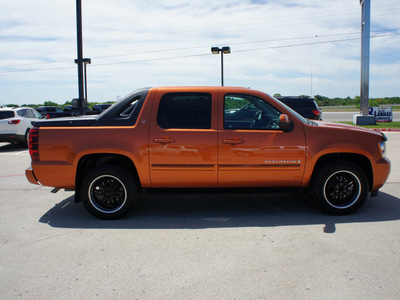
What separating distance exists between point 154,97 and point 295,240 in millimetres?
2619

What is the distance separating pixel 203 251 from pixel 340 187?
7.73 feet

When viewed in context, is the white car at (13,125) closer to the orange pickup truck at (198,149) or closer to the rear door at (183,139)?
the orange pickup truck at (198,149)

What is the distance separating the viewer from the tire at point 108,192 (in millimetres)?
5020

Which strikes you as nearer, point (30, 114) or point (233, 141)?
point (233, 141)

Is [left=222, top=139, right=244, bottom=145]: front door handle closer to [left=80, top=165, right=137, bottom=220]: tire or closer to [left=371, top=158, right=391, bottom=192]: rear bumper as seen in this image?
[left=80, top=165, right=137, bottom=220]: tire

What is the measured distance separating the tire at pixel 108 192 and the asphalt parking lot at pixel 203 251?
7.2 inches

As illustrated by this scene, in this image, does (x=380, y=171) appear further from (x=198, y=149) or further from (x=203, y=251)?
(x=203, y=251)

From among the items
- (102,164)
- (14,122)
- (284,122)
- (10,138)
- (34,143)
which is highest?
(284,122)

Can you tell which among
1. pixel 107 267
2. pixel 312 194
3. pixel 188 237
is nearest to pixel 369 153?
pixel 312 194

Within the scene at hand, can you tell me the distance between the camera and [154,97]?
16.9ft

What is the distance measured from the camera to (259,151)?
5.00 meters

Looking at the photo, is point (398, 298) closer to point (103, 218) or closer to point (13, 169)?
point (103, 218)

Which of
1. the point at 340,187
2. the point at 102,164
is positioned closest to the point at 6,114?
the point at 102,164

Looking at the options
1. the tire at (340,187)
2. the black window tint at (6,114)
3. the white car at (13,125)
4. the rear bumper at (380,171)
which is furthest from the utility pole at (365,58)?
the tire at (340,187)
